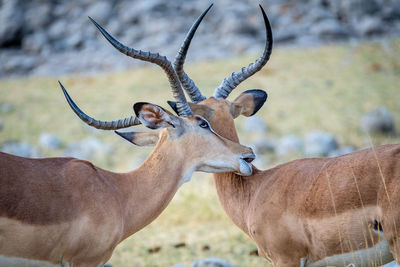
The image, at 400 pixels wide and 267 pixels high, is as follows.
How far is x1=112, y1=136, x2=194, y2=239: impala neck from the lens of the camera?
17.7 ft

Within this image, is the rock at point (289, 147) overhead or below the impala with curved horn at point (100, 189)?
overhead

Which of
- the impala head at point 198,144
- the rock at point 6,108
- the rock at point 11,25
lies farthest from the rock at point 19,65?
the impala head at point 198,144

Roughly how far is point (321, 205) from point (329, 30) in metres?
34.2

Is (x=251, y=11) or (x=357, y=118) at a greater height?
(x=251, y=11)

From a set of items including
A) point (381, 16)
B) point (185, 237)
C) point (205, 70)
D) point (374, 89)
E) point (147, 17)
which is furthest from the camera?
point (147, 17)

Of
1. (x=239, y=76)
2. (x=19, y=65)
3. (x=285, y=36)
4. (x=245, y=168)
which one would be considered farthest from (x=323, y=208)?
(x=19, y=65)

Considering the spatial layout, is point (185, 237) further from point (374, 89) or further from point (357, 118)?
point (374, 89)

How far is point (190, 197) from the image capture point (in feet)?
36.9

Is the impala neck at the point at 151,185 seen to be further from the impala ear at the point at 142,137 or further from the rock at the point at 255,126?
the rock at the point at 255,126

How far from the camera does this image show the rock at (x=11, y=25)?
42.9 metres

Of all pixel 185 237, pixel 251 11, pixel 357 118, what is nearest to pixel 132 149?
pixel 357 118

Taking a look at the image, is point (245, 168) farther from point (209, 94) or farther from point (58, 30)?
point (58, 30)

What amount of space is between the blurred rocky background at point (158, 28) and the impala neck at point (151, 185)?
2973 cm

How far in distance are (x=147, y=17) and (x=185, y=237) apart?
3638 centimetres
